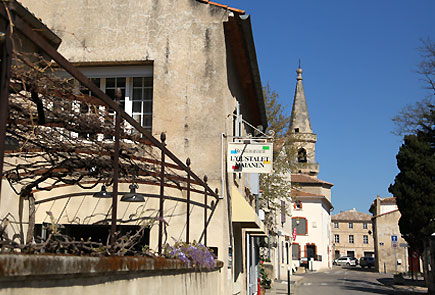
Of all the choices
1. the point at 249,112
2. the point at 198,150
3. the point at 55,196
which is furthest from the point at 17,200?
the point at 249,112

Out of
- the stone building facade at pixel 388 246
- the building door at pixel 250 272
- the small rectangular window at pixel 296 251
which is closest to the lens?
the building door at pixel 250 272

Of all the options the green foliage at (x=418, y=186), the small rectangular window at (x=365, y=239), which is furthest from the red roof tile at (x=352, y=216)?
the green foliage at (x=418, y=186)

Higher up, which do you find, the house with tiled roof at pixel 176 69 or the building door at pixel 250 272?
the house with tiled roof at pixel 176 69

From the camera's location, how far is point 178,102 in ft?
37.0

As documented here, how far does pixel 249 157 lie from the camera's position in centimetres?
1118

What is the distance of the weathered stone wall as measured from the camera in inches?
127

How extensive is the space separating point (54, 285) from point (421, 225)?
103 feet

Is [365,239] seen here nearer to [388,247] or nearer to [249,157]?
[388,247]

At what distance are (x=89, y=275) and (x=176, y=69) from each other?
7676mm

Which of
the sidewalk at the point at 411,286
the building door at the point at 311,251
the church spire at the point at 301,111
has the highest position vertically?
the church spire at the point at 301,111

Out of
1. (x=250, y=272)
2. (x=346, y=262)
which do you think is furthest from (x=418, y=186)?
(x=346, y=262)

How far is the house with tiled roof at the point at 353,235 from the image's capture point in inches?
3824

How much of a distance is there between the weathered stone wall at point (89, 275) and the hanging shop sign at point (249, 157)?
157 inches

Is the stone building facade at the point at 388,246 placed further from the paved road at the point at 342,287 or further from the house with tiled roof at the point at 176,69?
the house with tiled roof at the point at 176,69
